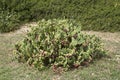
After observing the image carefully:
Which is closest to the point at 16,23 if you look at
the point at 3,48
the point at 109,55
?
the point at 3,48

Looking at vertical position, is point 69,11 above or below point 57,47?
above

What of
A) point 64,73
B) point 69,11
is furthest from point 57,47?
point 69,11

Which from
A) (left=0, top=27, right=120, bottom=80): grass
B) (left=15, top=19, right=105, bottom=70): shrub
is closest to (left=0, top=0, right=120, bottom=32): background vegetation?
(left=0, top=27, right=120, bottom=80): grass

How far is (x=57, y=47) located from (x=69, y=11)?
299 cm

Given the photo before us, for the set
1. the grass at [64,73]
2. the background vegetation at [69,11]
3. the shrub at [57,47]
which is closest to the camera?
the grass at [64,73]

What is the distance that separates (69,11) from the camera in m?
8.52

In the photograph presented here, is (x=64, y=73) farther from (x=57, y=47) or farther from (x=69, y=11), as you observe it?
(x=69, y=11)

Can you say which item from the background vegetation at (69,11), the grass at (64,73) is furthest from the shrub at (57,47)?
the background vegetation at (69,11)

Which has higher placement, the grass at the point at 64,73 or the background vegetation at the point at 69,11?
the background vegetation at the point at 69,11

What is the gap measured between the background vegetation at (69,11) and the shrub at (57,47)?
228 centimetres

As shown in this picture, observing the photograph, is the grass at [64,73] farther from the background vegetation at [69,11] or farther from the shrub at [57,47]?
the background vegetation at [69,11]

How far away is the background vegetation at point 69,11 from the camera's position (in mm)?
8273

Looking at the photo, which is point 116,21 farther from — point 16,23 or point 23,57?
point 23,57

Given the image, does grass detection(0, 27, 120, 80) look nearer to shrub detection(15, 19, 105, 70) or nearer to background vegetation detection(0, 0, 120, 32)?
shrub detection(15, 19, 105, 70)
